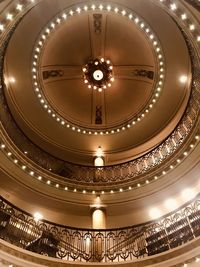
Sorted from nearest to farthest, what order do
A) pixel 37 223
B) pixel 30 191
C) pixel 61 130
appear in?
pixel 37 223
pixel 30 191
pixel 61 130

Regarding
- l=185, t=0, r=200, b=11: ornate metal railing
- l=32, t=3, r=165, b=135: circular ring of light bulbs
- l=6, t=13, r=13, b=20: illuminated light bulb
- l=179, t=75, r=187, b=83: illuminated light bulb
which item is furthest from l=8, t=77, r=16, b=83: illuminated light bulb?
l=185, t=0, r=200, b=11: ornate metal railing

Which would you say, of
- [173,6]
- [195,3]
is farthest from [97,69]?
[195,3]

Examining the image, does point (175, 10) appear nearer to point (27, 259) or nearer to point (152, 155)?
point (27, 259)

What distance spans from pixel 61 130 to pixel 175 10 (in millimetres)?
9495

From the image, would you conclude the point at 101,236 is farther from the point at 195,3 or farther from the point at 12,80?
the point at 12,80

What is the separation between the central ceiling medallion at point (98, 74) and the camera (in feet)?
51.8

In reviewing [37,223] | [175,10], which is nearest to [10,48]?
[37,223]

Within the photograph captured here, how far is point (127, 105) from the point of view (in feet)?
54.3

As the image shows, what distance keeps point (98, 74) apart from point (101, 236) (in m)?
7.74

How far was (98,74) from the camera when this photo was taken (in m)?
15.7

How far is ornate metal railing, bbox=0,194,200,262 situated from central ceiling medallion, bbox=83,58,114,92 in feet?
24.7

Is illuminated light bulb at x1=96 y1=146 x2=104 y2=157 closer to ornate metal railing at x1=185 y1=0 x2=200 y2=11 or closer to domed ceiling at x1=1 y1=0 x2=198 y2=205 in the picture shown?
domed ceiling at x1=1 y1=0 x2=198 y2=205

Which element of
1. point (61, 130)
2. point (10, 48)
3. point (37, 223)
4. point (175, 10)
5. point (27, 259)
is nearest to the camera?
point (175, 10)

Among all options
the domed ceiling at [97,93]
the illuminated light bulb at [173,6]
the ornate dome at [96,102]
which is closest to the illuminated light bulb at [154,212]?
the ornate dome at [96,102]
